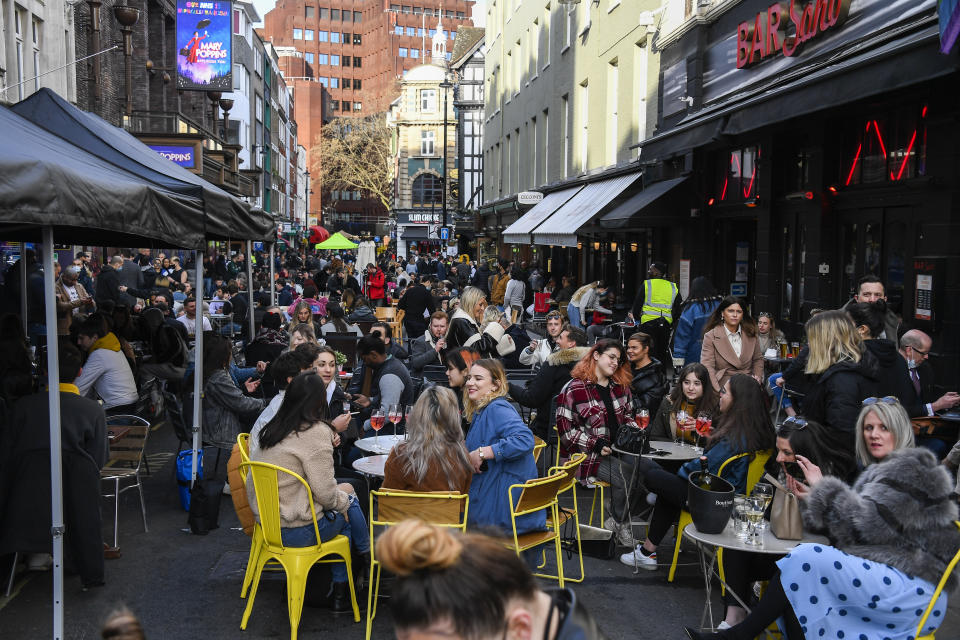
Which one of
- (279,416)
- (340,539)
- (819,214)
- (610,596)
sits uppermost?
(819,214)

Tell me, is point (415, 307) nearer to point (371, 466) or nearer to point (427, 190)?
point (371, 466)

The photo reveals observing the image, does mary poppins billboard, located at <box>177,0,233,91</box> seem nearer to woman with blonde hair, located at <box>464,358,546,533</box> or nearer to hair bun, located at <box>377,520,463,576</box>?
woman with blonde hair, located at <box>464,358,546,533</box>

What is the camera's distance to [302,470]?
210 inches

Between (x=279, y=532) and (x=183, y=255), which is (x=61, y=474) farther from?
(x=183, y=255)

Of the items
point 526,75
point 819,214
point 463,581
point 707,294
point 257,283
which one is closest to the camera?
point 463,581

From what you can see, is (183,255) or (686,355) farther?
(183,255)

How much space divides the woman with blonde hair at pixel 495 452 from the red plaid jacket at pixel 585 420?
4.10ft

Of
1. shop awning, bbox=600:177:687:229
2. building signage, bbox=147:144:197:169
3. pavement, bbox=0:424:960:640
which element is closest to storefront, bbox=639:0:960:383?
shop awning, bbox=600:177:687:229

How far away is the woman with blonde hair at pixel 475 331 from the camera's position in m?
9.38

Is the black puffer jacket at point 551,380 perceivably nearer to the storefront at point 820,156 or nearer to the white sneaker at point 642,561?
the white sneaker at point 642,561

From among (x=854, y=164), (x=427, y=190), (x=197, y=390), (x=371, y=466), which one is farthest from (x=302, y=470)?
(x=427, y=190)

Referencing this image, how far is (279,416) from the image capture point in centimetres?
539

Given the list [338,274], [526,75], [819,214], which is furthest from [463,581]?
[526,75]

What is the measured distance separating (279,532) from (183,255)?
30456 millimetres
